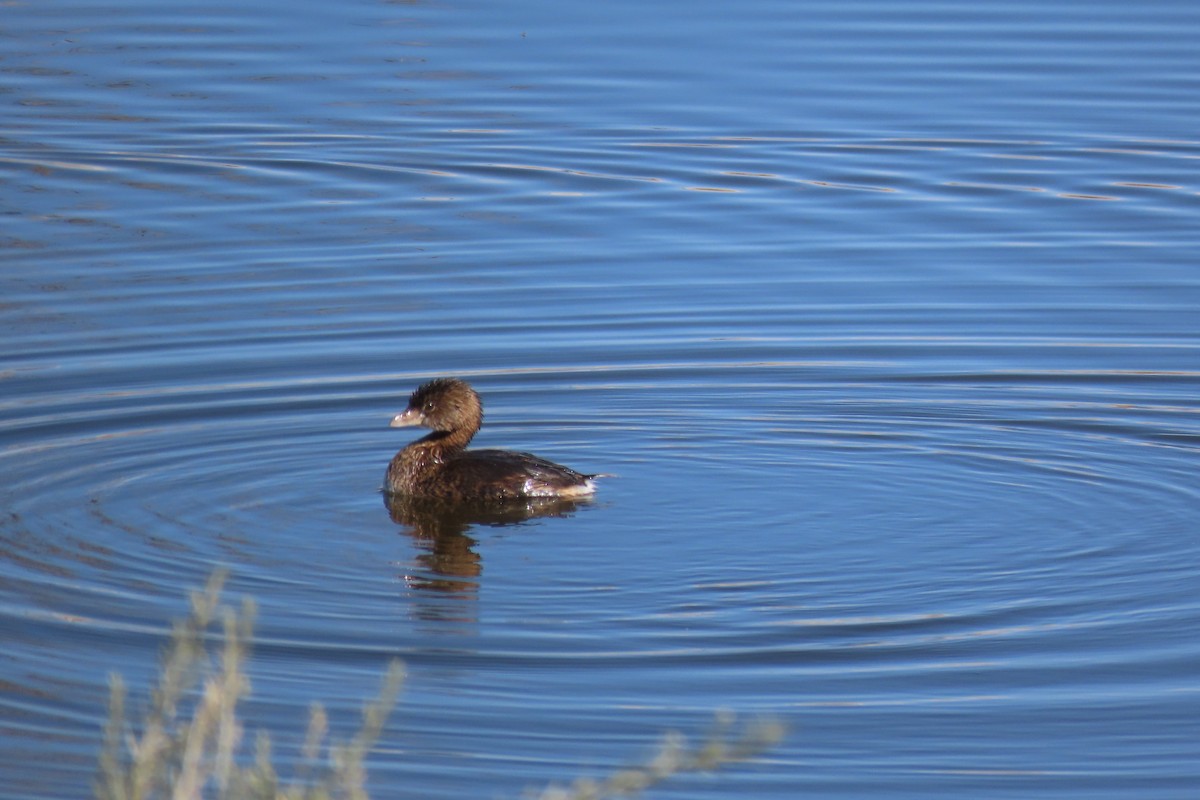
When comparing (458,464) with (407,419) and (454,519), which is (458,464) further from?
(407,419)

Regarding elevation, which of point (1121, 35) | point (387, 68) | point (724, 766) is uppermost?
point (1121, 35)

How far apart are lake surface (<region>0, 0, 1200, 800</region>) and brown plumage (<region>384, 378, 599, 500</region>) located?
0.23 metres

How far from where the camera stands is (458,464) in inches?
446

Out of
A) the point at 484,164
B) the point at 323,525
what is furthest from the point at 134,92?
the point at 323,525

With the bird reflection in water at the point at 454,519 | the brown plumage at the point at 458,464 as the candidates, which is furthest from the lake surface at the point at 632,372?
the brown plumage at the point at 458,464

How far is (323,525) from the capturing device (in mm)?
10484

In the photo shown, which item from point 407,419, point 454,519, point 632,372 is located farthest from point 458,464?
point 632,372

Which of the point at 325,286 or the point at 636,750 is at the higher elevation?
the point at 325,286

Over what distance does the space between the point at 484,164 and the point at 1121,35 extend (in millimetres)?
8458

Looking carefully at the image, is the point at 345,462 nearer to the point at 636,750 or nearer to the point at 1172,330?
the point at 636,750

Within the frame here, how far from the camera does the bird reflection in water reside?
33.3 feet

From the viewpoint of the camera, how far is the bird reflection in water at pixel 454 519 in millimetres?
10148

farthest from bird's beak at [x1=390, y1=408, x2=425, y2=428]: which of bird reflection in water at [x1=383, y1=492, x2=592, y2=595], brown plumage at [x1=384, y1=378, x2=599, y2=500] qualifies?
bird reflection in water at [x1=383, y1=492, x2=592, y2=595]

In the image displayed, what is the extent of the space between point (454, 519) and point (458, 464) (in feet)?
1.13
